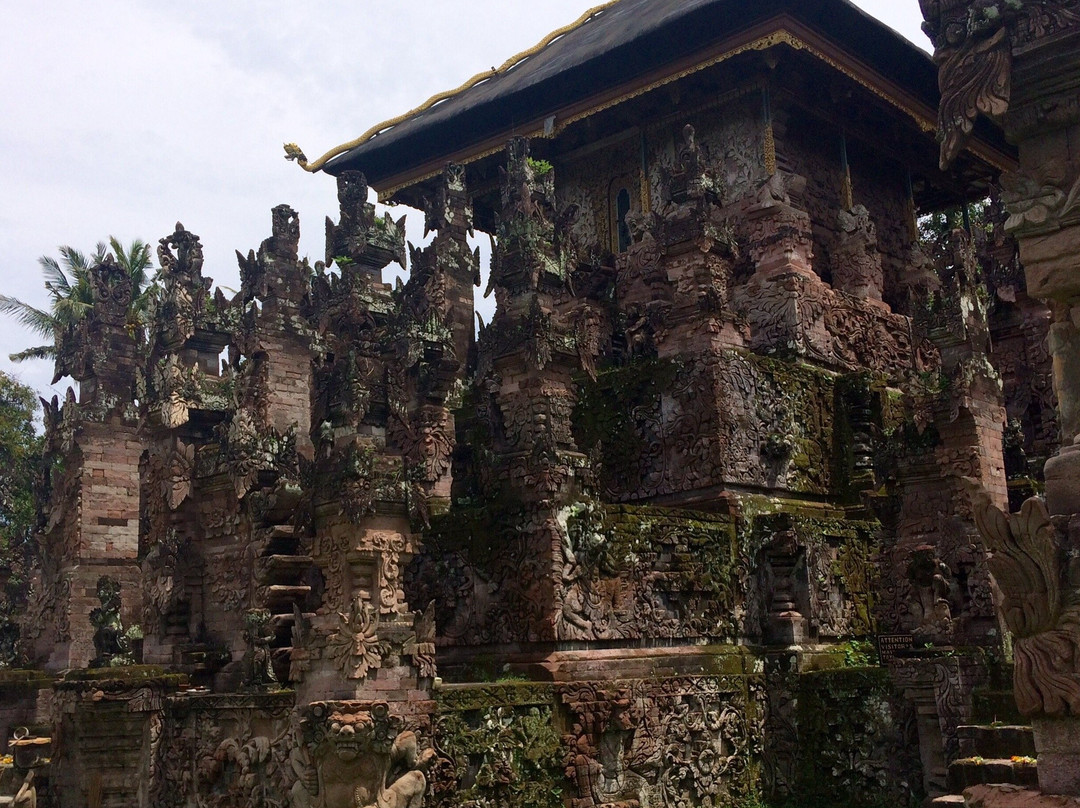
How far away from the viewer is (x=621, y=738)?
12242mm

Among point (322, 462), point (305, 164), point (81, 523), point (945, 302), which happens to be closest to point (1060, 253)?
point (322, 462)

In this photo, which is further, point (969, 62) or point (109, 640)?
point (109, 640)

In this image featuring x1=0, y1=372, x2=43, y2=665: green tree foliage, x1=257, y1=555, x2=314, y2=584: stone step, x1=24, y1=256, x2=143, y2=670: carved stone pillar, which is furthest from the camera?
x1=0, y1=372, x2=43, y2=665: green tree foliage

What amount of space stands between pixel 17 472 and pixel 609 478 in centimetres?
2228

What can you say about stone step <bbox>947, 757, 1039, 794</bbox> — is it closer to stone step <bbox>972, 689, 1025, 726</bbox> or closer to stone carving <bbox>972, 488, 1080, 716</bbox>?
stone carving <bbox>972, 488, 1080, 716</bbox>

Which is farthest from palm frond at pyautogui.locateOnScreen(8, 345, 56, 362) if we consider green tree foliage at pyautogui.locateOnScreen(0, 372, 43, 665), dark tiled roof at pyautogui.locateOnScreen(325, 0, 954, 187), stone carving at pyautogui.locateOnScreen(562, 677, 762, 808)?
stone carving at pyautogui.locateOnScreen(562, 677, 762, 808)

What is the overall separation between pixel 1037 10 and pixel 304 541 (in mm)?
9672

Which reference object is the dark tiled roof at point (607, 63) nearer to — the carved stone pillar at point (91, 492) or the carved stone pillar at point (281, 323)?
the carved stone pillar at point (281, 323)

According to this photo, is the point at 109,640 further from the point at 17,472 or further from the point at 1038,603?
the point at 17,472

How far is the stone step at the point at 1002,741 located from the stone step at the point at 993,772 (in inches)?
5.6

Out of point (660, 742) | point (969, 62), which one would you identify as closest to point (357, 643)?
point (660, 742)

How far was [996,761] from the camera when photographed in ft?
18.3

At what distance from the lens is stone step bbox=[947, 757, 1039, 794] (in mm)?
5340

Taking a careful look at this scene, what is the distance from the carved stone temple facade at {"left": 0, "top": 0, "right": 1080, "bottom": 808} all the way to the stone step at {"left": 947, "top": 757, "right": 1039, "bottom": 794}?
22 centimetres
